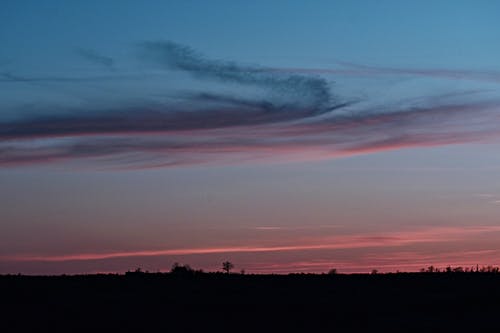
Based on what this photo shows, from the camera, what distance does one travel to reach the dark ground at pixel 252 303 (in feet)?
83.6

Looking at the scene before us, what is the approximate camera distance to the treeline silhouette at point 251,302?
25500 mm

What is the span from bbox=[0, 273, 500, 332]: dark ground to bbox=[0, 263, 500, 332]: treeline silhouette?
31mm

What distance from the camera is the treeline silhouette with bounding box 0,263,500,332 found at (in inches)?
1004

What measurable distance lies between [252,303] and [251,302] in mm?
221

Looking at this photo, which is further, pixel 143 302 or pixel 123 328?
pixel 143 302

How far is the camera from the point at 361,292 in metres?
31.7

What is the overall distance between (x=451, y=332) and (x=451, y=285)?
8.29 m

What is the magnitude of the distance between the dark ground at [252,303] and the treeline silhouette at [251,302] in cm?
3

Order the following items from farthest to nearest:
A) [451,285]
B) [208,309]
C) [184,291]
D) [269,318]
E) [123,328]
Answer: [451,285] → [184,291] → [208,309] → [269,318] → [123,328]

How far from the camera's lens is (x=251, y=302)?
2938 centimetres

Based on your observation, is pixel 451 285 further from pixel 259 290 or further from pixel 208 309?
pixel 208 309

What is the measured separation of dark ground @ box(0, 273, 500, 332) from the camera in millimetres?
25484

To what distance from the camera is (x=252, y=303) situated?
2916cm

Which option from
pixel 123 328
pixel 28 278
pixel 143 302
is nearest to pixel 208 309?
pixel 143 302
